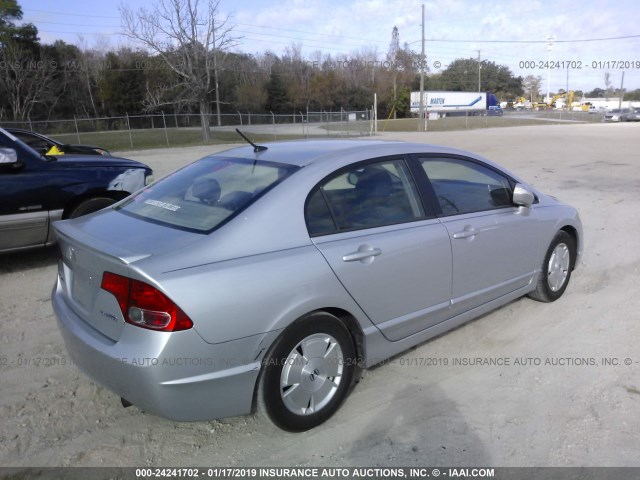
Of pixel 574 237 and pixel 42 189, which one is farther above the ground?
pixel 42 189

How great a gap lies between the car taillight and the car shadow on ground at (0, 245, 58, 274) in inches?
165

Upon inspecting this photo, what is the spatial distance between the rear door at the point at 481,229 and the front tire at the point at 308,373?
1073 millimetres

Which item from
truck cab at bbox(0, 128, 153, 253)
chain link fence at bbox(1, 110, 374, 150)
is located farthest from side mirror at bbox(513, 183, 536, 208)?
chain link fence at bbox(1, 110, 374, 150)

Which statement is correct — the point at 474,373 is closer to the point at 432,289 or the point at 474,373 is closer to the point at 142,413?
the point at 432,289

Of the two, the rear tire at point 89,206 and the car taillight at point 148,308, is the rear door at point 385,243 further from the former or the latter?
the rear tire at point 89,206

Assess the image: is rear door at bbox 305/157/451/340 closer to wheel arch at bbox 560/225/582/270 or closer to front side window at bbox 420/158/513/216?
front side window at bbox 420/158/513/216

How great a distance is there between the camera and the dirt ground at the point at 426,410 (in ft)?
9.14

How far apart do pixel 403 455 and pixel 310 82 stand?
68.6 metres

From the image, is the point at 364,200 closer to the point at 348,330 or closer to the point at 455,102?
the point at 348,330

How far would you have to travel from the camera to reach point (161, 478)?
263cm

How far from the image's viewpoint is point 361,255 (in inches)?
118

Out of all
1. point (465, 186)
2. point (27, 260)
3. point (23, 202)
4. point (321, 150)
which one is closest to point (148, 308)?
point (321, 150)

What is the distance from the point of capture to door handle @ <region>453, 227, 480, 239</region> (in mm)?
3572

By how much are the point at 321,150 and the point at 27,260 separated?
15.3 ft
